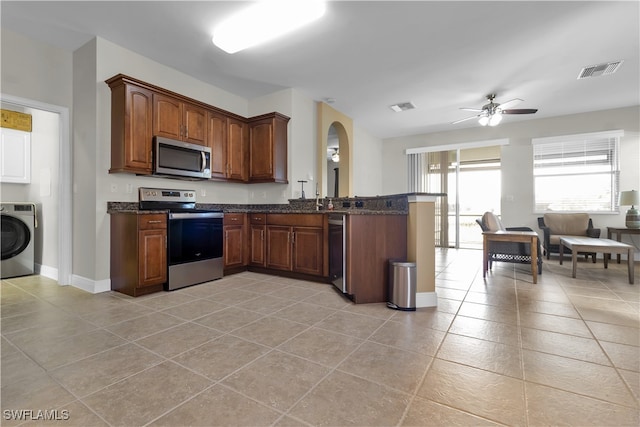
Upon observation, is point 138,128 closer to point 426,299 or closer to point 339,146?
point 426,299

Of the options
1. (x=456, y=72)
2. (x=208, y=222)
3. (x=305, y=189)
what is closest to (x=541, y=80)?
(x=456, y=72)

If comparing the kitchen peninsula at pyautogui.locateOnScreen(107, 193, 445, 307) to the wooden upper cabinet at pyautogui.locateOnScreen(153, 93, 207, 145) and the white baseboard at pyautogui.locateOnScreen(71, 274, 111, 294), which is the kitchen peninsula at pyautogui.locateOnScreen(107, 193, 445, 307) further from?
the wooden upper cabinet at pyautogui.locateOnScreen(153, 93, 207, 145)

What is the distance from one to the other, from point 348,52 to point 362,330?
3.19 meters

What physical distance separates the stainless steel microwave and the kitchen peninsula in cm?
56

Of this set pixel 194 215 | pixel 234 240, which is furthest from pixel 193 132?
pixel 234 240

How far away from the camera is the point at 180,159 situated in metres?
3.57

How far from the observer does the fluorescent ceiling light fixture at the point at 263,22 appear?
262 centimetres

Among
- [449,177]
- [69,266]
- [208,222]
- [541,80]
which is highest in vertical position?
[541,80]

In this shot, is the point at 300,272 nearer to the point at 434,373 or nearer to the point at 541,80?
the point at 434,373

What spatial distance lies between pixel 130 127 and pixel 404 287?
3318 millimetres

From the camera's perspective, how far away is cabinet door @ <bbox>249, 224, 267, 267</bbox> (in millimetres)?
4133

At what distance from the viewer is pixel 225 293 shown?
10.3ft

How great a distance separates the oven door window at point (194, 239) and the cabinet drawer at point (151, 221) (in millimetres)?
82

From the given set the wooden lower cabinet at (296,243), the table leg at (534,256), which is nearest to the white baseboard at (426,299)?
the wooden lower cabinet at (296,243)
